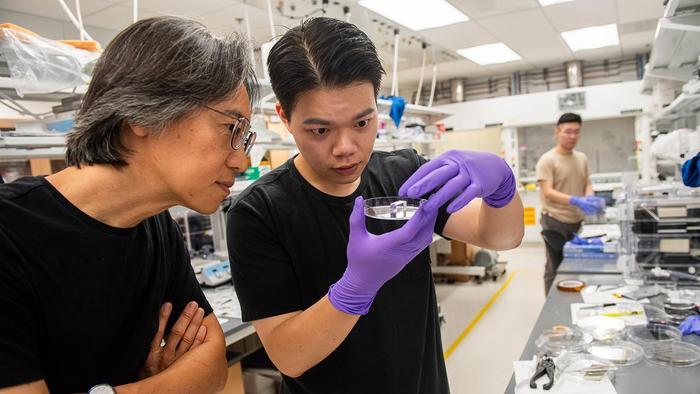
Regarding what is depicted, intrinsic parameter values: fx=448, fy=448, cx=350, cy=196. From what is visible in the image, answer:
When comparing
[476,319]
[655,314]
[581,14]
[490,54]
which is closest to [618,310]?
[655,314]

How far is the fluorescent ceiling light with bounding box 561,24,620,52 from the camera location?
550cm

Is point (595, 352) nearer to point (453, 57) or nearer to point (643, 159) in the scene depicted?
point (453, 57)

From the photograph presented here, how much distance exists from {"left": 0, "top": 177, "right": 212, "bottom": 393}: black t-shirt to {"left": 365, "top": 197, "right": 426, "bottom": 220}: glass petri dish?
501 millimetres

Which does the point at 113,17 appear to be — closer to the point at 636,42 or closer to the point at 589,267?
the point at 589,267

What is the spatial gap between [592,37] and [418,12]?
9.52 ft

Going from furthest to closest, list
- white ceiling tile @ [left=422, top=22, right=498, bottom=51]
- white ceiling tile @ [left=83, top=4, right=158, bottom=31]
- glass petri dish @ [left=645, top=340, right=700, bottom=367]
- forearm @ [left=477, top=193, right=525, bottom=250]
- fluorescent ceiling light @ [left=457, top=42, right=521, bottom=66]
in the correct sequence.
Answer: fluorescent ceiling light @ [left=457, top=42, right=521, bottom=66] < white ceiling tile @ [left=422, top=22, right=498, bottom=51] < white ceiling tile @ [left=83, top=4, right=158, bottom=31] < glass petri dish @ [left=645, top=340, right=700, bottom=367] < forearm @ [left=477, top=193, right=525, bottom=250]

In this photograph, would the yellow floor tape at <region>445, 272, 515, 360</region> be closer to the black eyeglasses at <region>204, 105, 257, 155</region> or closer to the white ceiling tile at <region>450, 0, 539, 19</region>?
the white ceiling tile at <region>450, 0, 539, 19</region>

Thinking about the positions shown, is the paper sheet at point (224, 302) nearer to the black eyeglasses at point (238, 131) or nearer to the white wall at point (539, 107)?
the black eyeglasses at point (238, 131)

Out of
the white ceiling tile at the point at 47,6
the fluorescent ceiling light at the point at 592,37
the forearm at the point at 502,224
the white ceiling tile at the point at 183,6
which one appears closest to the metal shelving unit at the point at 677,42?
the fluorescent ceiling light at the point at 592,37

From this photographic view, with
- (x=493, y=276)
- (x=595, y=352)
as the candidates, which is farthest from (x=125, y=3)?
(x=493, y=276)

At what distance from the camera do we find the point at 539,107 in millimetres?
7273

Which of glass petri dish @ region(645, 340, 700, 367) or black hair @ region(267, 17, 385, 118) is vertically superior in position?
black hair @ region(267, 17, 385, 118)

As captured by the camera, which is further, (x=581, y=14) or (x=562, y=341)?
(x=581, y=14)

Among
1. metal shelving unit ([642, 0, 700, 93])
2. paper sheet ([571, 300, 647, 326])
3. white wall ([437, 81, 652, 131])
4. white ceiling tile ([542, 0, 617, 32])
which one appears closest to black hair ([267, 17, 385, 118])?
paper sheet ([571, 300, 647, 326])
